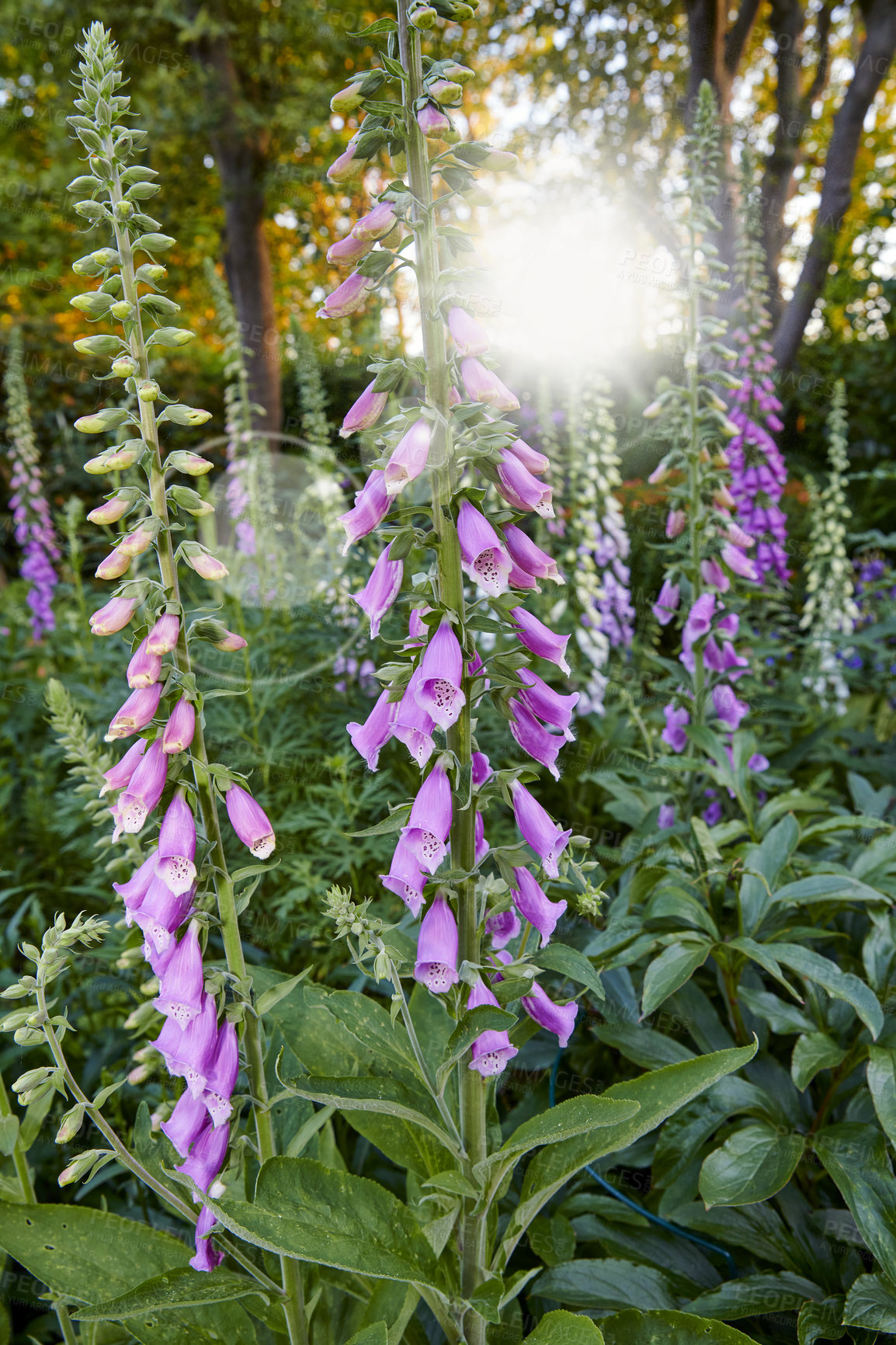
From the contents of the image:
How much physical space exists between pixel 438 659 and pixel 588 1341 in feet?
3.39

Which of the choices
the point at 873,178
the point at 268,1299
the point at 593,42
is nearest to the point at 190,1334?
the point at 268,1299

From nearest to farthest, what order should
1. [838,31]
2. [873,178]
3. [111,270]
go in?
[111,270]
[873,178]
[838,31]

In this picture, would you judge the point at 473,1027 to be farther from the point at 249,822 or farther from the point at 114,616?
the point at 114,616

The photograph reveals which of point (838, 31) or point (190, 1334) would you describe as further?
point (838, 31)

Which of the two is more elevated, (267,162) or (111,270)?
(267,162)

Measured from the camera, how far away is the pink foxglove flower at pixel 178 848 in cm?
133

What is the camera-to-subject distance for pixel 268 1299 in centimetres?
149

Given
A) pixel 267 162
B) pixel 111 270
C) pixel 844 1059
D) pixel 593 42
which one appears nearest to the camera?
pixel 111 270

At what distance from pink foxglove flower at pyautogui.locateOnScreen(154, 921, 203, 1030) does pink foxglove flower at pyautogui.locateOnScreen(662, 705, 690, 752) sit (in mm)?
2259

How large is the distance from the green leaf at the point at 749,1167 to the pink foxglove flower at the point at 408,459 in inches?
59.2

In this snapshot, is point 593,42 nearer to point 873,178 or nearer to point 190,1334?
point 873,178

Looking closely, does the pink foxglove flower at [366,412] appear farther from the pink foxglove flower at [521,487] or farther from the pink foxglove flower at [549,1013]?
the pink foxglove flower at [549,1013]

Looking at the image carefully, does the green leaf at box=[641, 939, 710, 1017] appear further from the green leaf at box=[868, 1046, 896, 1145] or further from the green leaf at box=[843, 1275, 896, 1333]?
the green leaf at box=[843, 1275, 896, 1333]

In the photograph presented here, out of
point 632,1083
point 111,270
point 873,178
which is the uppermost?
point 873,178
